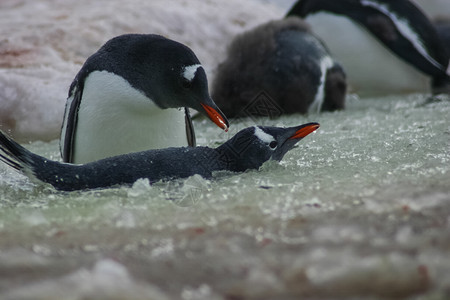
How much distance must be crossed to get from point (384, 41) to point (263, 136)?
2172mm

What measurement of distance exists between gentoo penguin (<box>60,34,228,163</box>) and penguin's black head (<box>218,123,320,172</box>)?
5cm

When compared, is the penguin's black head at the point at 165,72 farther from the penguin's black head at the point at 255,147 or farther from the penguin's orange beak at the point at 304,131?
the penguin's orange beak at the point at 304,131

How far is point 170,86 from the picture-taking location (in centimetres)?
145

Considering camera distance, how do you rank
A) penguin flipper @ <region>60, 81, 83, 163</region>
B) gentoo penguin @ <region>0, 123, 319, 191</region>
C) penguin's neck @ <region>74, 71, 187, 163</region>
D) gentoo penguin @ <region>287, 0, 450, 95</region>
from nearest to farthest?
gentoo penguin @ <region>0, 123, 319, 191</region> < penguin's neck @ <region>74, 71, 187, 163</region> < penguin flipper @ <region>60, 81, 83, 163</region> < gentoo penguin @ <region>287, 0, 450, 95</region>

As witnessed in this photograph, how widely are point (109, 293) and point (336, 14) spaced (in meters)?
2.90

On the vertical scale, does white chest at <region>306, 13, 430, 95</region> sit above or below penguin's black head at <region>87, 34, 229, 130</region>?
below

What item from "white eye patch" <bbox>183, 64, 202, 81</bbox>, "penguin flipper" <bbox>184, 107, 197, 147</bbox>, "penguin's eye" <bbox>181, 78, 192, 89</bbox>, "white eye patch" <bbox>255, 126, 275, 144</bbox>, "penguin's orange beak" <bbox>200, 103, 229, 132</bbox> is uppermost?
"white eye patch" <bbox>183, 64, 202, 81</bbox>

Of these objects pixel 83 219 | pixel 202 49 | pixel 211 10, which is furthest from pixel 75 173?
pixel 211 10

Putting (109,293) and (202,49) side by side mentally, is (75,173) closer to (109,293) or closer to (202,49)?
(109,293)

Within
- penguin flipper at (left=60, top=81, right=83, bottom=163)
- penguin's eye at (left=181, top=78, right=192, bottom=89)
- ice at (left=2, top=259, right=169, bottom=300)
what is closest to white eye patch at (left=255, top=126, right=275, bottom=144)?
penguin's eye at (left=181, top=78, right=192, bottom=89)

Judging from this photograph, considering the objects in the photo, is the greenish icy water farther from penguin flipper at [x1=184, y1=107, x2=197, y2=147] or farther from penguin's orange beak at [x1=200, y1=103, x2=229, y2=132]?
penguin flipper at [x1=184, y1=107, x2=197, y2=147]

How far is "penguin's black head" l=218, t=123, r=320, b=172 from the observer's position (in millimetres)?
1396

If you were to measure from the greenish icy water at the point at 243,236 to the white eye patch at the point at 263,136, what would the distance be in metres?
0.08

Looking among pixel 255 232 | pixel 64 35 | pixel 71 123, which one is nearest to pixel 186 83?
pixel 71 123
